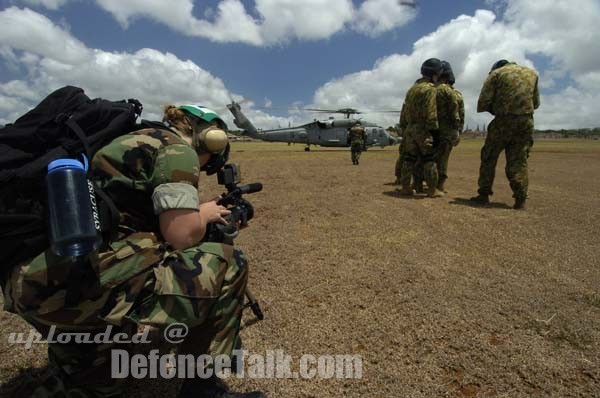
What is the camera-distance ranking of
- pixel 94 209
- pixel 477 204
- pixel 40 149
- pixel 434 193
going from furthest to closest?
pixel 434 193
pixel 477 204
pixel 40 149
pixel 94 209

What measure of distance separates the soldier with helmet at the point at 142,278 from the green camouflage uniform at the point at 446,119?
565 cm

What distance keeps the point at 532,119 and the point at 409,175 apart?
209cm

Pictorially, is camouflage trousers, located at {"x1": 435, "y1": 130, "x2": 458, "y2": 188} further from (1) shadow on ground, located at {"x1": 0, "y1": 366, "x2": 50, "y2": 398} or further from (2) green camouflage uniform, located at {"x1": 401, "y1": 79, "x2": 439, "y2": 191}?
(1) shadow on ground, located at {"x1": 0, "y1": 366, "x2": 50, "y2": 398}

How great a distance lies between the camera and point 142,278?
151 cm

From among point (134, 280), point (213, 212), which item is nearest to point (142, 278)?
point (134, 280)

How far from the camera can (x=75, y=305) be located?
4.54 ft

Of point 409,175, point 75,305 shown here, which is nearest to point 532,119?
point 409,175

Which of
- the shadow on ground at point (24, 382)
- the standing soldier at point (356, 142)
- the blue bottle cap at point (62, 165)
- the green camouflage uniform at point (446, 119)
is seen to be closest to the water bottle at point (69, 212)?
the blue bottle cap at point (62, 165)

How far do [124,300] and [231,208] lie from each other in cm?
76

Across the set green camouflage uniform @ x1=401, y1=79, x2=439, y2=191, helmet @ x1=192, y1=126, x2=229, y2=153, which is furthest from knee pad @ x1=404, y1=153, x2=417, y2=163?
helmet @ x1=192, y1=126, x2=229, y2=153

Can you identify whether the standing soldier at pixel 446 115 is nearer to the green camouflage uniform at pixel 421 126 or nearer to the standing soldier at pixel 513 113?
the green camouflage uniform at pixel 421 126

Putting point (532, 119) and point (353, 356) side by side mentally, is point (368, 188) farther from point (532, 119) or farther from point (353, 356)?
point (353, 356)

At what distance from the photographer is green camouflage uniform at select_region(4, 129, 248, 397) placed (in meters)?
1.37

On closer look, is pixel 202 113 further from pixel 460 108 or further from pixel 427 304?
pixel 460 108
